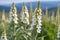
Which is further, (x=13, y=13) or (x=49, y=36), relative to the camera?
(x=49, y=36)

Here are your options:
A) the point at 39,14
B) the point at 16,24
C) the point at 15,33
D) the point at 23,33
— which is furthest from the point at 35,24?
the point at 16,24

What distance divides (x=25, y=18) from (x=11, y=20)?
0.71 ft

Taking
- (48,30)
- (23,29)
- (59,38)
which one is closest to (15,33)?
(23,29)

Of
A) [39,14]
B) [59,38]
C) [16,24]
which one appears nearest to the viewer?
[39,14]

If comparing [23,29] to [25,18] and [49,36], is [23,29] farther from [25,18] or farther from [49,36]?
[49,36]

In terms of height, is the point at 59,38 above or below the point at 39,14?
below

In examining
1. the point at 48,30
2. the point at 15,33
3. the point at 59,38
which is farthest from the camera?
the point at 48,30

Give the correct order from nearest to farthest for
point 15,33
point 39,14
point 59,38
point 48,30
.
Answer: point 39,14, point 59,38, point 15,33, point 48,30

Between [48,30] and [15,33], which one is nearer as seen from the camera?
[15,33]

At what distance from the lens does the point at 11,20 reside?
3344 mm

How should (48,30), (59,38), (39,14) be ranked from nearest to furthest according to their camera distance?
(39,14) < (59,38) < (48,30)

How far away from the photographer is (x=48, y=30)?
383 centimetres

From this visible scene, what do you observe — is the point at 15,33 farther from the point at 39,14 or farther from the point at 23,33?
the point at 39,14

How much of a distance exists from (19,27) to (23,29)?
17cm
